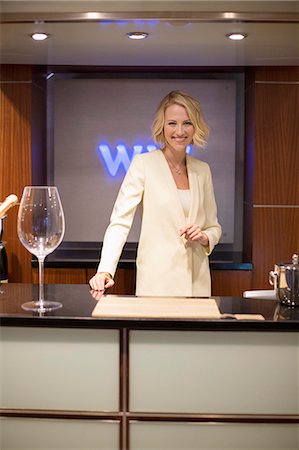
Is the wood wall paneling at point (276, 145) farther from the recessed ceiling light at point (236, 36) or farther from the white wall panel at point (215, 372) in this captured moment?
the white wall panel at point (215, 372)

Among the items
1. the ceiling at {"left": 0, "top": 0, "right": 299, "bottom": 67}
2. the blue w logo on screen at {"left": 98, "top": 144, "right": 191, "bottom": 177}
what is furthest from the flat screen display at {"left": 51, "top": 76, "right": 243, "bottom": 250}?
the ceiling at {"left": 0, "top": 0, "right": 299, "bottom": 67}

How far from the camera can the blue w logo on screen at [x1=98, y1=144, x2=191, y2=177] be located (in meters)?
4.85

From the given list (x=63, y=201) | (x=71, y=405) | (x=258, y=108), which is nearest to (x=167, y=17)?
(x=258, y=108)

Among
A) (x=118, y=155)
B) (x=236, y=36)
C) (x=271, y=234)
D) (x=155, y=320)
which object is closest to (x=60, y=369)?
(x=155, y=320)

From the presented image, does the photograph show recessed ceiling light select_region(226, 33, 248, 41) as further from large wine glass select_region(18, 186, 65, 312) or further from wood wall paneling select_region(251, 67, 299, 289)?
large wine glass select_region(18, 186, 65, 312)

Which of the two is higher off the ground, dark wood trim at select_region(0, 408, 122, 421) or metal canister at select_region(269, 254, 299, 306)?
metal canister at select_region(269, 254, 299, 306)

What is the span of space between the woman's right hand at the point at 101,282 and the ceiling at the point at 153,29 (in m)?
1.23

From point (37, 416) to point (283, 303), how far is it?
2.68 ft

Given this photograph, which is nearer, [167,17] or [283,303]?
[283,303]

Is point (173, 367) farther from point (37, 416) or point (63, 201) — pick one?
point (63, 201)

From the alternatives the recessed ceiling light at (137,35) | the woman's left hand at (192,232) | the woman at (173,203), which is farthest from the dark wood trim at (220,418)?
the recessed ceiling light at (137,35)

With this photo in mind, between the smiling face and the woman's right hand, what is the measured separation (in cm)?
97

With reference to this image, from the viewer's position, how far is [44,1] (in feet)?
10.1

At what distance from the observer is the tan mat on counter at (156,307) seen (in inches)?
75.9
